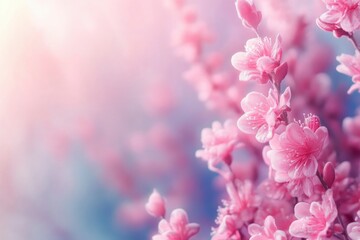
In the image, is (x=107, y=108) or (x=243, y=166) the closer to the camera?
(x=243, y=166)

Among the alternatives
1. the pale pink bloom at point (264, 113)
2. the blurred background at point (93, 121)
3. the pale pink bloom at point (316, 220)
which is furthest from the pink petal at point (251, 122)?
the blurred background at point (93, 121)

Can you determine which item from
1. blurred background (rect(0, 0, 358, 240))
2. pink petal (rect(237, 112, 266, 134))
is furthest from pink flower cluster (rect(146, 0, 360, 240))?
blurred background (rect(0, 0, 358, 240))

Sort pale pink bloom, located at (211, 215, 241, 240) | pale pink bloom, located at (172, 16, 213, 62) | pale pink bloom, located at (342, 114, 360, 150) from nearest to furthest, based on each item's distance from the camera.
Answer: pale pink bloom, located at (211, 215, 241, 240) < pale pink bloom, located at (342, 114, 360, 150) < pale pink bloom, located at (172, 16, 213, 62)

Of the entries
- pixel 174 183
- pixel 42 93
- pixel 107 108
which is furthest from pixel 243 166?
pixel 42 93

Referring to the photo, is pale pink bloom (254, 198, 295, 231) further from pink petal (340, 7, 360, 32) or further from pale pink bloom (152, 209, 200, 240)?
pink petal (340, 7, 360, 32)

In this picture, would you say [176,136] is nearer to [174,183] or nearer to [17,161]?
[174,183]

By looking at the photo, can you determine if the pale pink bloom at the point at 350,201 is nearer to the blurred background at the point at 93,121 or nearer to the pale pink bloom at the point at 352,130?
the pale pink bloom at the point at 352,130

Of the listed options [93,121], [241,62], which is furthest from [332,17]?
[93,121]

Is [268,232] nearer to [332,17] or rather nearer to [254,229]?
[254,229]
